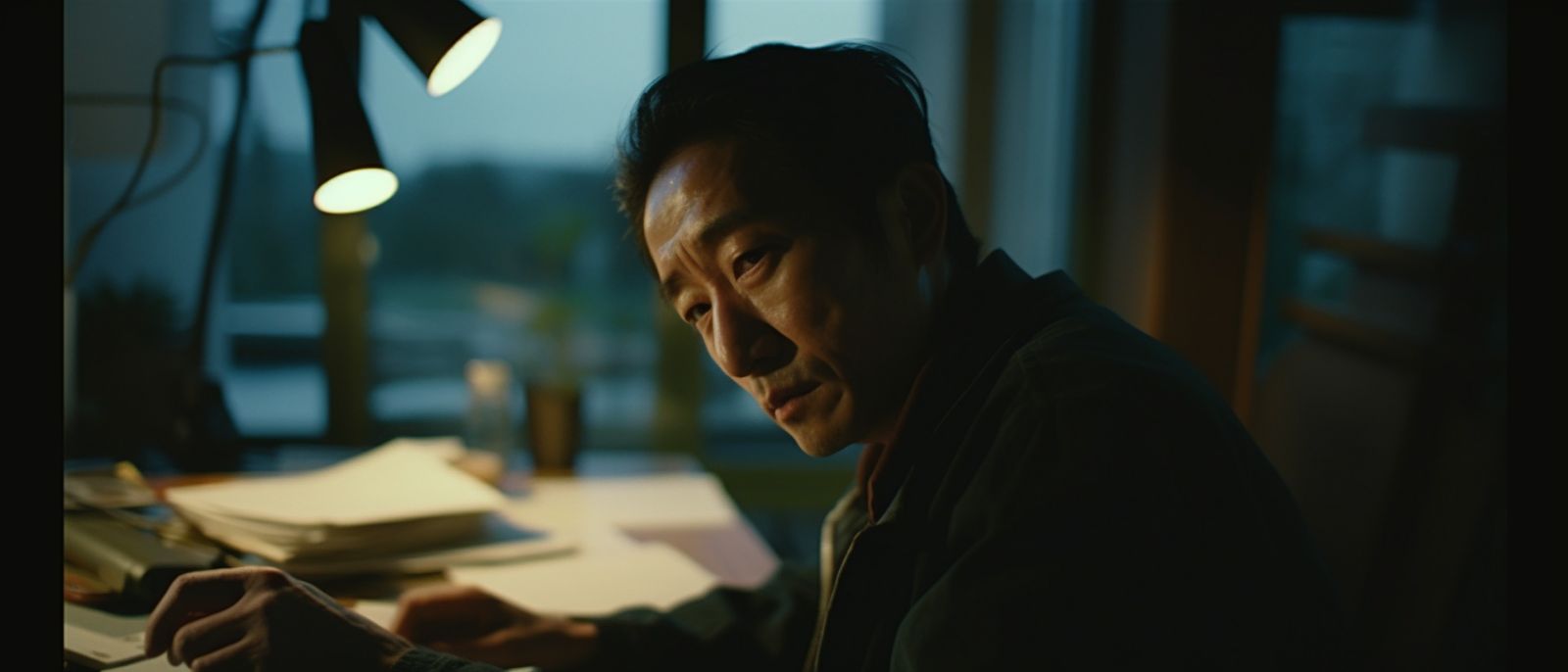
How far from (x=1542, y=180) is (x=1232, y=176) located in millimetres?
1967

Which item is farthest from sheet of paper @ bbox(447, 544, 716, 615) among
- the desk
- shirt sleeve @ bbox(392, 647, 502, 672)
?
shirt sleeve @ bbox(392, 647, 502, 672)

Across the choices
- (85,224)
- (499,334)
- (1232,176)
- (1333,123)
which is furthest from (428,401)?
(1333,123)

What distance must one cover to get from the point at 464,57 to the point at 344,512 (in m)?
0.53

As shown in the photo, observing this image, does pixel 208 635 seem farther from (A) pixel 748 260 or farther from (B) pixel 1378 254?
(B) pixel 1378 254

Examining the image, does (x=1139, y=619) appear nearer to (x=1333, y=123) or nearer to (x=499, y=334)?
(x=1333, y=123)

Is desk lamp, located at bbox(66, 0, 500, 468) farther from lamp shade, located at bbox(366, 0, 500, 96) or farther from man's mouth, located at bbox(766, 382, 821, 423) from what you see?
man's mouth, located at bbox(766, 382, 821, 423)

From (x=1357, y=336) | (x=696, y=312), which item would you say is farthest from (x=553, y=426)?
(x=1357, y=336)

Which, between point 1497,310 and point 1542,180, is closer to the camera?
point 1542,180

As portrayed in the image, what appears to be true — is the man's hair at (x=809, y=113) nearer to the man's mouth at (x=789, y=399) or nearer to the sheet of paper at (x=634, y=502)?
the man's mouth at (x=789, y=399)

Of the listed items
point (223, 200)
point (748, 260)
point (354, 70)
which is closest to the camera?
point (748, 260)

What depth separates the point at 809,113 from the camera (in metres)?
0.96

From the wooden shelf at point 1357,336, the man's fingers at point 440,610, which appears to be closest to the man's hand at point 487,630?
the man's fingers at point 440,610

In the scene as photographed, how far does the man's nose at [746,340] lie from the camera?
0.97m

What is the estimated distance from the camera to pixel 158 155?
5.89 feet
